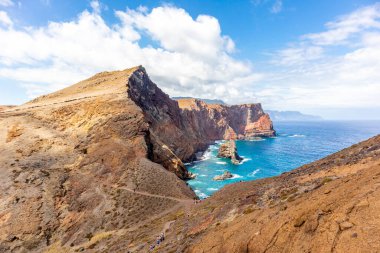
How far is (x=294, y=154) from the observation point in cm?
16250

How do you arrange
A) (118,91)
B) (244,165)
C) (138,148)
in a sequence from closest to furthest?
(138,148), (118,91), (244,165)

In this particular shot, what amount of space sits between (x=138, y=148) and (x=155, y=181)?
12577mm

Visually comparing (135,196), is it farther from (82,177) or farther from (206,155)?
(206,155)

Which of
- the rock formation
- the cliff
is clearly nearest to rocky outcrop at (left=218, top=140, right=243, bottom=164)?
the cliff

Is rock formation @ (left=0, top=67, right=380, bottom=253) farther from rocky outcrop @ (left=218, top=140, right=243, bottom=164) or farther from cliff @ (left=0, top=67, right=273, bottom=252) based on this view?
rocky outcrop @ (left=218, top=140, right=243, bottom=164)

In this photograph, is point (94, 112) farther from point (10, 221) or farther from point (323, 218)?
point (323, 218)

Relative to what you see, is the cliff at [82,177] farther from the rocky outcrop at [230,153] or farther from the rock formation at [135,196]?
the rocky outcrop at [230,153]

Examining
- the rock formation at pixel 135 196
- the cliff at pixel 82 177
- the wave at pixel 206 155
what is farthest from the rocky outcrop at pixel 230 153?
the rock formation at pixel 135 196

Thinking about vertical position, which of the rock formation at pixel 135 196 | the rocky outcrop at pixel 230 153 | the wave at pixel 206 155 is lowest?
the wave at pixel 206 155

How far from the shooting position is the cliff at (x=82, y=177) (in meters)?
48.8

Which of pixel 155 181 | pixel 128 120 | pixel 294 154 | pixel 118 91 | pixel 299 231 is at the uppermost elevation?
pixel 118 91

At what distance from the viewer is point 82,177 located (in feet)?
203

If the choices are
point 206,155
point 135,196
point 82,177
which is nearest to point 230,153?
point 206,155

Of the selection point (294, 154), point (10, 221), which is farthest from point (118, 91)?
point (294, 154)
